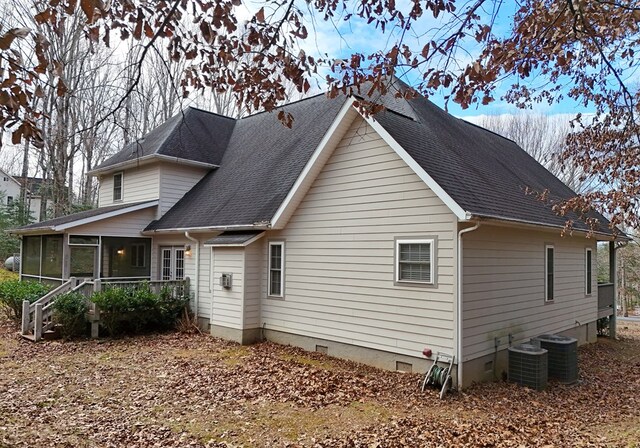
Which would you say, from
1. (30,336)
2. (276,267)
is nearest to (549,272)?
(276,267)

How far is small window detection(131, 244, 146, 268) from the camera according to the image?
15297 mm

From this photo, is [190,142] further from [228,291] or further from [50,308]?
[50,308]

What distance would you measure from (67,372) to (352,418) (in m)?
5.95

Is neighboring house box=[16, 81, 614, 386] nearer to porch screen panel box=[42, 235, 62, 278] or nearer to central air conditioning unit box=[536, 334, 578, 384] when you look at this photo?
porch screen panel box=[42, 235, 62, 278]

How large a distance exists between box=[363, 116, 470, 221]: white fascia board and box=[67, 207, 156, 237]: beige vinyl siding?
9.38m

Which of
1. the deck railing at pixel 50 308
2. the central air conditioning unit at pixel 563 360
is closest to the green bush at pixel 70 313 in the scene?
the deck railing at pixel 50 308

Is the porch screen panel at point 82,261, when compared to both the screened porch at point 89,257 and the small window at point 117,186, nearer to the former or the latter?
the screened porch at point 89,257

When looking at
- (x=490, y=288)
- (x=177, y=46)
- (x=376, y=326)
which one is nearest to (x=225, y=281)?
(x=376, y=326)

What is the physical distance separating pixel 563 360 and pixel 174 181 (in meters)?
13.2

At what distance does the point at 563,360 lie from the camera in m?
9.31

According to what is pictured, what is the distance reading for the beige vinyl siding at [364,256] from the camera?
852 centimetres

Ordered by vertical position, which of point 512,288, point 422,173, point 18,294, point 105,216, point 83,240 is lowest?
point 18,294

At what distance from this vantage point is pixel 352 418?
21.7 feet

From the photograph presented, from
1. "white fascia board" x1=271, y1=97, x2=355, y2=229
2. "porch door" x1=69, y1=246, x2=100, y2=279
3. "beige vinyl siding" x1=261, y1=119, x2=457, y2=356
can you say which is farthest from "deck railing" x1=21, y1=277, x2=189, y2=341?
"white fascia board" x1=271, y1=97, x2=355, y2=229
